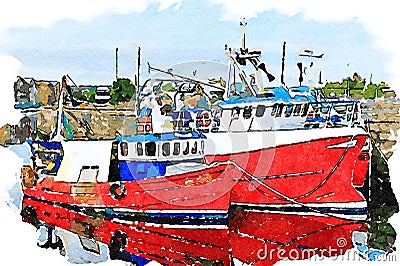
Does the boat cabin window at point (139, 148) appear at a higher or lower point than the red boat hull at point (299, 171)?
higher

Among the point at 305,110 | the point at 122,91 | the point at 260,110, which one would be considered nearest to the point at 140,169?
the point at 122,91

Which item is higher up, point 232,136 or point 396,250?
point 232,136

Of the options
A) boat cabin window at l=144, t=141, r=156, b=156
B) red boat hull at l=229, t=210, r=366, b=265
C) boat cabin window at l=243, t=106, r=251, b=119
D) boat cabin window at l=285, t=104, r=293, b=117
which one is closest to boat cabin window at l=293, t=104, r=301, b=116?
boat cabin window at l=285, t=104, r=293, b=117

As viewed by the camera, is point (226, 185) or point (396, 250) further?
point (396, 250)

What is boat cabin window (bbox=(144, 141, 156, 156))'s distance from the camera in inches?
67.6

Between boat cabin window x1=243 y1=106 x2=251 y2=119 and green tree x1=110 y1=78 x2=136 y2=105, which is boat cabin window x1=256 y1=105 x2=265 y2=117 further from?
green tree x1=110 y1=78 x2=136 y2=105

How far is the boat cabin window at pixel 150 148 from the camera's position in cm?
172

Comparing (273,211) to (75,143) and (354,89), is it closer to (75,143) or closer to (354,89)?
(354,89)

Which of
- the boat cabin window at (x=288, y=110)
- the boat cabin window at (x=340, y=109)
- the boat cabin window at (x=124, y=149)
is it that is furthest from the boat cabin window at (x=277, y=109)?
the boat cabin window at (x=124, y=149)

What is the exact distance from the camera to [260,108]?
1.75 metres

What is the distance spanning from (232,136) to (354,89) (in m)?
0.36

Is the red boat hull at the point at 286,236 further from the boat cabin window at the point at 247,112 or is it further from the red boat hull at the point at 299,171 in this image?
the boat cabin window at the point at 247,112

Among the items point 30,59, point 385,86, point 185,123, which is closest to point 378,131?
point 385,86

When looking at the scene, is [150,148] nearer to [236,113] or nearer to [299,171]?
[236,113]
